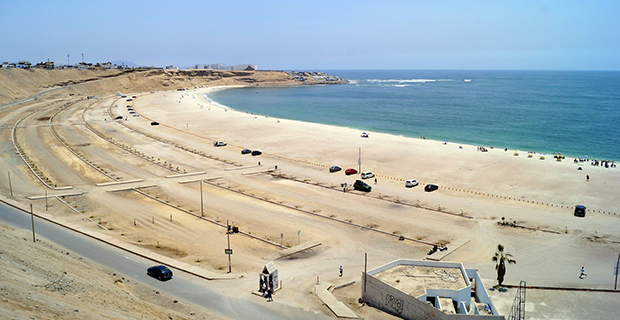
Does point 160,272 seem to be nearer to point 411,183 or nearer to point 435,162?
point 411,183

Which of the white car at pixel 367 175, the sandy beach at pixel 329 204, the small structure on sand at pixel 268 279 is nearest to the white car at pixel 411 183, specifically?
the sandy beach at pixel 329 204

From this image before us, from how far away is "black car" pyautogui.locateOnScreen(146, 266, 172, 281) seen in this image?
2912 cm

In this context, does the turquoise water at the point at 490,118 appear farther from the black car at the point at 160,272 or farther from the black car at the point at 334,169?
the black car at the point at 160,272

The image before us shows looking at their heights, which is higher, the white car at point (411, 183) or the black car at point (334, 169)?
the black car at point (334, 169)

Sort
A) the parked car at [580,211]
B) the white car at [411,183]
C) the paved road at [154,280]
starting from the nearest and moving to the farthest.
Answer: the paved road at [154,280] → the parked car at [580,211] → the white car at [411,183]

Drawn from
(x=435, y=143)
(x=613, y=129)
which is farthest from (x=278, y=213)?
(x=613, y=129)

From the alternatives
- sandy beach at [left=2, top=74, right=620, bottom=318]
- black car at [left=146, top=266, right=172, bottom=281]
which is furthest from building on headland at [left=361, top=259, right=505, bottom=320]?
black car at [left=146, top=266, right=172, bottom=281]

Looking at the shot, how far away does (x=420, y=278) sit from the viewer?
2714 centimetres

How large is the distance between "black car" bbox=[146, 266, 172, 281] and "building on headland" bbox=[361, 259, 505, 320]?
12.1m

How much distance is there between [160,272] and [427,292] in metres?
16.0

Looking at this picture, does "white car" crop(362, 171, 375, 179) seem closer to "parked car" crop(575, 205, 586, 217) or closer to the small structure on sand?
"parked car" crop(575, 205, 586, 217)

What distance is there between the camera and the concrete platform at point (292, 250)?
1356 inches

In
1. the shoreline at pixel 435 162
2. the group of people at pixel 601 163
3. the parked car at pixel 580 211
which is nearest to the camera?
the parked car at pixel 580 211

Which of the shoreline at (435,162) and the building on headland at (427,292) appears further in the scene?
the shoreline at (435,162)
